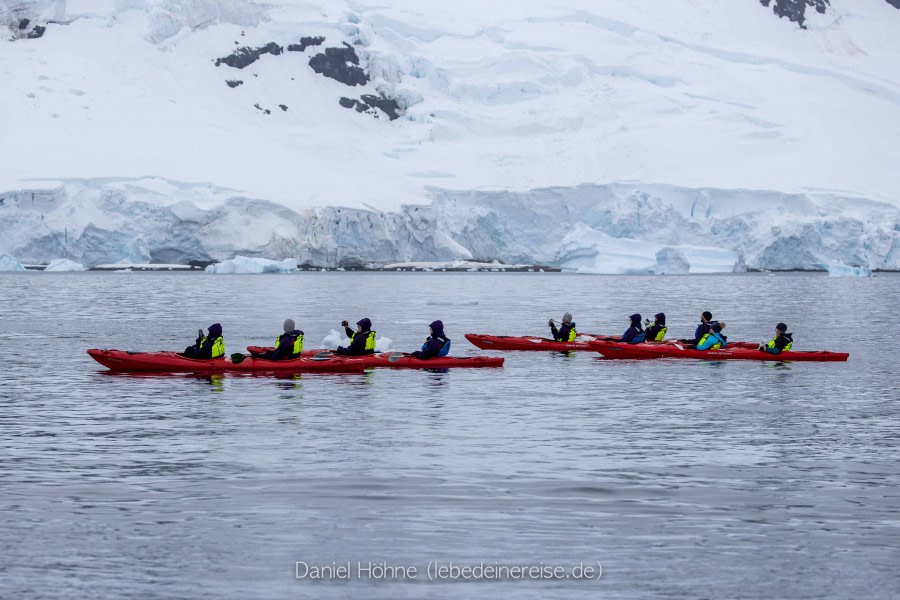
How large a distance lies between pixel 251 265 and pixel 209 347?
184 ft

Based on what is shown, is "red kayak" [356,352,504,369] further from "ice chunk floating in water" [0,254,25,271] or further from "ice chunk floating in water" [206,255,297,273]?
"ice chunk floating in water" [0,254,25,271]

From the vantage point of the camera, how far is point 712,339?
2662 cm

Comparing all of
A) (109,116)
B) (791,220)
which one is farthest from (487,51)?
(791,220)

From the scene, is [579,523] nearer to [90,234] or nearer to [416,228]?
[90,234]

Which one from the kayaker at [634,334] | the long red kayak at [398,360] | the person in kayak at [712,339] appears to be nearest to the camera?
the long red kayak at [398,360]

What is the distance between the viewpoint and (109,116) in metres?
101

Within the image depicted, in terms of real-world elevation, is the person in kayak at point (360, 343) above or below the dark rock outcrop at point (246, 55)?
below

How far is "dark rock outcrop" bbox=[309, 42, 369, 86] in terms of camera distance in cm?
11875

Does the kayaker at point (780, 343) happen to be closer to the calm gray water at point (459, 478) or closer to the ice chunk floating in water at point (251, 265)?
the calm gray water at point (459, 478)

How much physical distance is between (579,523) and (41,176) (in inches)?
3000

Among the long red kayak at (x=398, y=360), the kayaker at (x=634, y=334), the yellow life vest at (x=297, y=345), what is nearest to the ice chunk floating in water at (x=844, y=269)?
the kayaker at (x=634, y=334)

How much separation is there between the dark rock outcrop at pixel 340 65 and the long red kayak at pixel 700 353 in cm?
9466

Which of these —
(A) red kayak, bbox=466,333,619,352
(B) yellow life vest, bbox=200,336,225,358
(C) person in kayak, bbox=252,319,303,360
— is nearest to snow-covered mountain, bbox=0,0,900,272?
(A) red kayak, bbox=466,333,619,352

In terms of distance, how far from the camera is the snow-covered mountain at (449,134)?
78.8 metres
